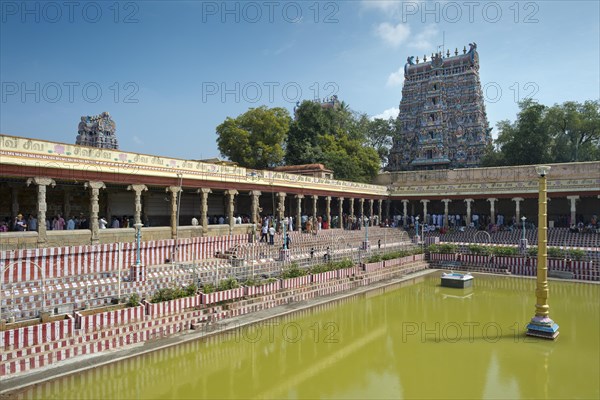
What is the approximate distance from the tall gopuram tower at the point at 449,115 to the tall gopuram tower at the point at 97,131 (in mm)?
37352

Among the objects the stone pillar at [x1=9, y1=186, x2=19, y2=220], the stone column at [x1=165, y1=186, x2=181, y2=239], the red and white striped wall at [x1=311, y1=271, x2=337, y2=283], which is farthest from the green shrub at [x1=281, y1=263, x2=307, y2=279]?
the stone pillar at [x1=9, y1=186, x2=19, y2=220]

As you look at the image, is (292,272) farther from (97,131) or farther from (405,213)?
(97,131)

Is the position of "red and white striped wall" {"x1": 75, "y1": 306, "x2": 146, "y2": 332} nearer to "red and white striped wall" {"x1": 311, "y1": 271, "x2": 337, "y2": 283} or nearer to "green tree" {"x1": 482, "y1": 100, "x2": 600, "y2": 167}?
"red and white striped wall" {"x1": 311, "y1": 271, "x2": 337, "y2": 283}

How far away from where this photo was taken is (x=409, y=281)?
2266 centimetres

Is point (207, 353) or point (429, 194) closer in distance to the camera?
point (207, 353)

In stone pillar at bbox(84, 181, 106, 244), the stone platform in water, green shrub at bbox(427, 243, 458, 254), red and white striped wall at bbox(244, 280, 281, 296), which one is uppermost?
stone pillar at bbox(84, 181, 106, 244)

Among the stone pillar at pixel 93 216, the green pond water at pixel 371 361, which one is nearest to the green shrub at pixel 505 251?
the green pond water at pixel 371 361

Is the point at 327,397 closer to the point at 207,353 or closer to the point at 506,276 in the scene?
the point at 207,353

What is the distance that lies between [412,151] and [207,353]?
53.0 meters

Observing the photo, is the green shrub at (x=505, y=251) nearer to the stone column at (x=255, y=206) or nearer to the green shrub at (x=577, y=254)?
the green shrub at (x=577, y=254)

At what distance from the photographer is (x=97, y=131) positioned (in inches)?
1861

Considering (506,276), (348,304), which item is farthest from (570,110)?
(348,304)

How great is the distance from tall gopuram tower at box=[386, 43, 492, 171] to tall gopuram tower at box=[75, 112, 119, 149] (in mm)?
37352

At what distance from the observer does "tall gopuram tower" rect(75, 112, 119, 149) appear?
4712cm
